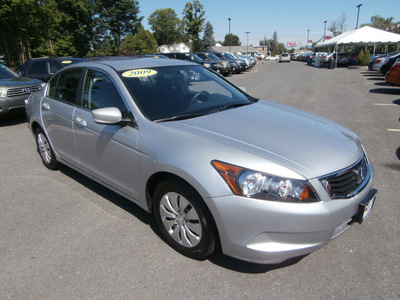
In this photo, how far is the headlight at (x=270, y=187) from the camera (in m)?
2.09

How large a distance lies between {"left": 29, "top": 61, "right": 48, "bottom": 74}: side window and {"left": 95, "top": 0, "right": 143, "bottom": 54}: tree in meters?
49.1

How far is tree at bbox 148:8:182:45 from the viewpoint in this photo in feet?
335

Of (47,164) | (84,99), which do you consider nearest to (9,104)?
(47,164)

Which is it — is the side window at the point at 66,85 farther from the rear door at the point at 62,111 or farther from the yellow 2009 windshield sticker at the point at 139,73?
the yellow 2009 windshield sticker at the point at 139,73

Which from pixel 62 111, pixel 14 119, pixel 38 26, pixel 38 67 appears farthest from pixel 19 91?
pixel 38 26

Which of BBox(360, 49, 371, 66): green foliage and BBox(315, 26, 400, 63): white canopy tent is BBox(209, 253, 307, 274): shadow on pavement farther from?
BBox(360, 49, 371, 66): green foliage

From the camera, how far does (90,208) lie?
11.6ft

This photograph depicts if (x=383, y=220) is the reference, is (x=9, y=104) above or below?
above

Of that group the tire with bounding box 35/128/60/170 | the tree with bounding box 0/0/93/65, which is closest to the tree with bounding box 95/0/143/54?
the tree with bounding box 0/0/93/65

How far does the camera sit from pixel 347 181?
2324 mm

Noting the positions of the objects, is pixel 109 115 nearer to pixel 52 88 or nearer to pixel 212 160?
pixel 212 160

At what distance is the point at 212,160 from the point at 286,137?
74 centimetres

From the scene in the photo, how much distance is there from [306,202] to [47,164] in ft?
13.4

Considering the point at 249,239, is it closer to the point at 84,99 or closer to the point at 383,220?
the point at 383,220
